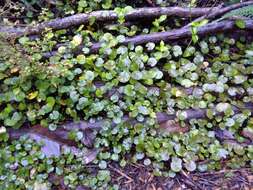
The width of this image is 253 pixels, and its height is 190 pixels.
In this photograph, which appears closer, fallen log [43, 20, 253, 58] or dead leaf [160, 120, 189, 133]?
dead leaf [160, 120, 189, 133]

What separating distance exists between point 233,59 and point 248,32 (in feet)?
1.07

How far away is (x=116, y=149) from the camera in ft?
7.73

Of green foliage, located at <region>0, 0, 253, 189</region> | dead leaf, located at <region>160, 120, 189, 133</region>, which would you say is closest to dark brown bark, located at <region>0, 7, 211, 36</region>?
green foliage, located at <region>0, 0, 253, 189</region>

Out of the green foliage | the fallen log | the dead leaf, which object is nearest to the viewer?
the green foliage

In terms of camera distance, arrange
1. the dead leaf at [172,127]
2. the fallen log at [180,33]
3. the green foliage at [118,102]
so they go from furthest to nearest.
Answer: the fallen log at [180,33] < the dead leaf at [172,127] < the green foliage at [118,102]

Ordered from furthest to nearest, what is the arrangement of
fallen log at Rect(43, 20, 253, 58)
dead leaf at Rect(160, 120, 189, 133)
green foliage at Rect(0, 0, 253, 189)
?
fallen log at Rect(43, 20, 253, 58) < dead leaf at Rect(160, 120, 189, 133) < green foliage at Rect(0, 0, 253, 189)

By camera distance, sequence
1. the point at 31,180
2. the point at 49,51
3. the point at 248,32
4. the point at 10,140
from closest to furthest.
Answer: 1. the point at 31,180
2. the point at 10,140
3. the point at 49,51
4. the point at 248,32

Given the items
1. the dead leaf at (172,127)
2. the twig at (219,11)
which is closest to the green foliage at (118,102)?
the dead leaf at (172,127)

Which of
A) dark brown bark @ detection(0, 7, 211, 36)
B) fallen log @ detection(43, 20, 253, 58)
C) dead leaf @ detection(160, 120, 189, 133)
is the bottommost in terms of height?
dead leaf @ detection(160, 120, 189, 133)

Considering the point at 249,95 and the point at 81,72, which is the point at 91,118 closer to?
the point at 81,72

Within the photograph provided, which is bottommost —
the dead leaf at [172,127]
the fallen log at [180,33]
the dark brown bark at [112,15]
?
the dead leaf at [172,127]

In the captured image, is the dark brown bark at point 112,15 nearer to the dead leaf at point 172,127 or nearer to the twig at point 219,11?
the twig at point 219,11

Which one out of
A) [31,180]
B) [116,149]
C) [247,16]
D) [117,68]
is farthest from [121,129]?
[247,16]

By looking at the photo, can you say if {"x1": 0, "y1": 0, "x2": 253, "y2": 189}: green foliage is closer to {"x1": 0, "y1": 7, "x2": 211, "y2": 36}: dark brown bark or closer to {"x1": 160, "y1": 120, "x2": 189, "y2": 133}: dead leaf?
{"x1": 160, "y1": 120, "x2": 189, "y2": 133}: dead leaf
